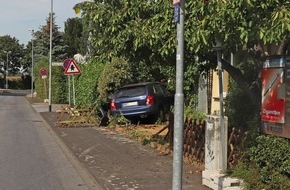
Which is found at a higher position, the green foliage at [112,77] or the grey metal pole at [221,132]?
the green foliage at [112,77]

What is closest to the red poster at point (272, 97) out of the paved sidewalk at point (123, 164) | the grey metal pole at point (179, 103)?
the paved sidewalk at point (123, 164)

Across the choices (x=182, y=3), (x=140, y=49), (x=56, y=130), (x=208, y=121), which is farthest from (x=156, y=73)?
(x=182, y=3)

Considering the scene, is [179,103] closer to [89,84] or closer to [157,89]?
[157,89]

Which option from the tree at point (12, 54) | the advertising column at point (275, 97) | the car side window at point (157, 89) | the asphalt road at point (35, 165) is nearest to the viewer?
the advertising column at point (275, 97)

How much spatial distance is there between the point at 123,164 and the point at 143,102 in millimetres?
7477

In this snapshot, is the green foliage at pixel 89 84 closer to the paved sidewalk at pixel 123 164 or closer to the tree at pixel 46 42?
the paved sidewalk at pixel 123 164

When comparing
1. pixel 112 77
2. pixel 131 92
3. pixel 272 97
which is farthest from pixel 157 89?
pixel 272 97

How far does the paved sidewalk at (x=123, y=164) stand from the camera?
760cm

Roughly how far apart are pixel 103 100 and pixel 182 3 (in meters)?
15.5

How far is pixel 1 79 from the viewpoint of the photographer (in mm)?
109875

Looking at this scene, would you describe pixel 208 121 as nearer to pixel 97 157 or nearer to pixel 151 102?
pixel 97 157

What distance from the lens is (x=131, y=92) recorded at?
678 inches

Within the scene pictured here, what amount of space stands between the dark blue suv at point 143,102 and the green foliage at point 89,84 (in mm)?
4033

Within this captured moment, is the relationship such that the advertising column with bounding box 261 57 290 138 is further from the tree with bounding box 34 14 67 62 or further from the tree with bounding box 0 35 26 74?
the tree with bounding box 0 35 26 74
